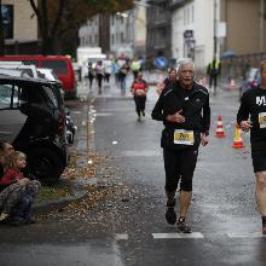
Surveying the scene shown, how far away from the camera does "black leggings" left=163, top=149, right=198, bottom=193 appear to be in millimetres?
8422

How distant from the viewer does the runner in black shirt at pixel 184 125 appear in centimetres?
838

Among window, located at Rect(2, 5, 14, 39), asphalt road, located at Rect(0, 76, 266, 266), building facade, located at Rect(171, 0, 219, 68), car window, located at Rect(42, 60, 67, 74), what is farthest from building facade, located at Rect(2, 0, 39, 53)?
building facade, located at Rect(171, 0, 219, 68)

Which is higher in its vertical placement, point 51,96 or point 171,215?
point 51,96

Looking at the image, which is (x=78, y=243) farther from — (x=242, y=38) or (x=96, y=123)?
(x=242, y=38)

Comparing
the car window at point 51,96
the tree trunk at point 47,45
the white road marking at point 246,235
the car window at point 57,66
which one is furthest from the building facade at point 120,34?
the white road marking at point 246,235

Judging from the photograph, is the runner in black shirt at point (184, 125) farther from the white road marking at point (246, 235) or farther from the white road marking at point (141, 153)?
the white road marking at point (141, 153)

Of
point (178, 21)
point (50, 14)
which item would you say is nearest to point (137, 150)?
point (50, 14)

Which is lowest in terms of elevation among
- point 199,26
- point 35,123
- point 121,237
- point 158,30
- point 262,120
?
point 121,237

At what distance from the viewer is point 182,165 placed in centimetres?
846

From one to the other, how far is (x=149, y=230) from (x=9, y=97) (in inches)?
143

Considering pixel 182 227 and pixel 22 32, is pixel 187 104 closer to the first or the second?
pixel 182 227

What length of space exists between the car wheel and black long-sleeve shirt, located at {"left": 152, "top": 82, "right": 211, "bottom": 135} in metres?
3.09

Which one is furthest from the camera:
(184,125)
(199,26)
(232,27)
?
(199,26)

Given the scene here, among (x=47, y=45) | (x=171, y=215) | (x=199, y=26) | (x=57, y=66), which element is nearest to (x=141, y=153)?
(x=171, y=215)
